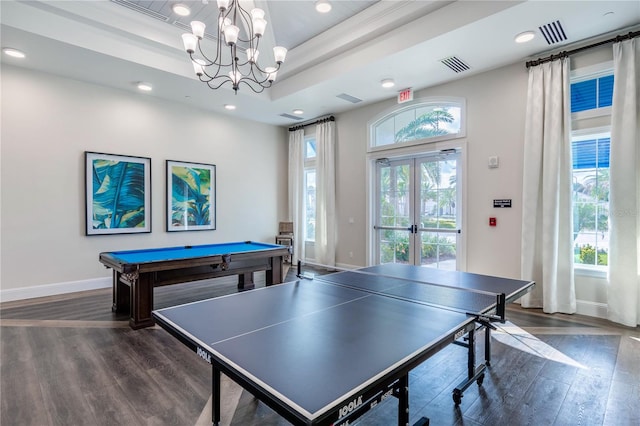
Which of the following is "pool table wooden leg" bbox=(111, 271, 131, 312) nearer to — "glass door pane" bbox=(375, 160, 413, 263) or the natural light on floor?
"glass door pane" bbox=(375, 160, 413, 263)

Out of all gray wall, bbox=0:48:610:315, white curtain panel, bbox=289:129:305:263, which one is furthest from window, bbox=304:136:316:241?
gray wall, bbox=0:48:610:315

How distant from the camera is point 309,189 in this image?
25.3ft

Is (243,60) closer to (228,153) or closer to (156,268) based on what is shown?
(228,153)

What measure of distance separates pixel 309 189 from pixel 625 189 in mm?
5506

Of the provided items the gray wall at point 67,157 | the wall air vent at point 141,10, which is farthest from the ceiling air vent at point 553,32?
the gray wall at point 67,157

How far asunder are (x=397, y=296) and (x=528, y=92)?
374 cm

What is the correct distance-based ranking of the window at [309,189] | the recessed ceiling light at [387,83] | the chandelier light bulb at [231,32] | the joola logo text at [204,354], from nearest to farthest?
the joola logo text at [204,354], the chandelier light bulb at [231,32], the recessed ceiling light at [387,83], the window at [309,189]

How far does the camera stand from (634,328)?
3508 millimetres

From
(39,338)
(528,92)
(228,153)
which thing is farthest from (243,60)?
(39,338)

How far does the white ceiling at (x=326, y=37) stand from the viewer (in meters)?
3.51

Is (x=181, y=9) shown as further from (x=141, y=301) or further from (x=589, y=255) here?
(x=589, y=255)

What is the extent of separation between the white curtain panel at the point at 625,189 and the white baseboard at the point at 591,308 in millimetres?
164

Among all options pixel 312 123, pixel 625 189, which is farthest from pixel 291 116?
pixel 625 189

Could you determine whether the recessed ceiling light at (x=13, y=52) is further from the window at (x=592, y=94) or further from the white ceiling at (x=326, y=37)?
the window at (x=592, y=94)
